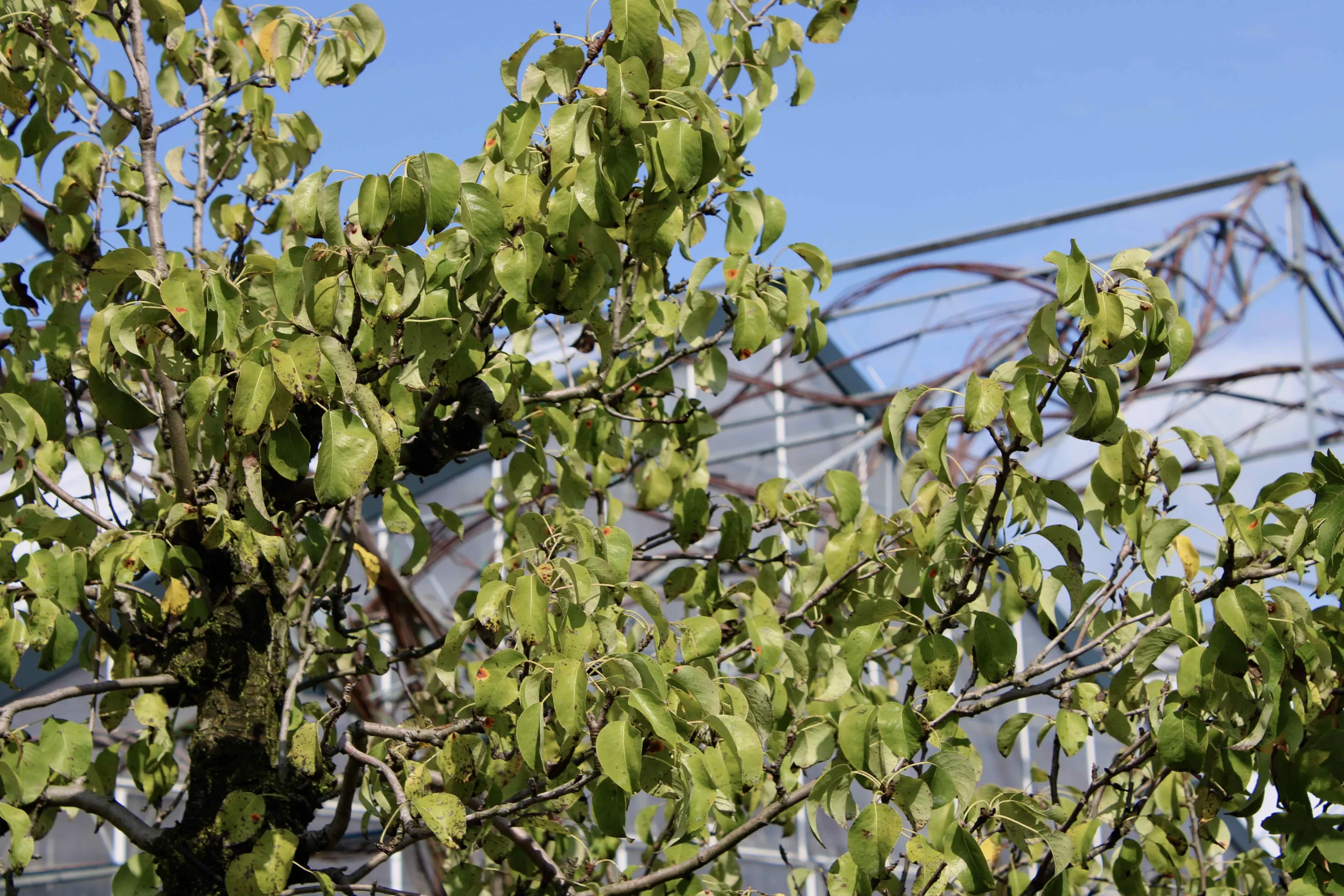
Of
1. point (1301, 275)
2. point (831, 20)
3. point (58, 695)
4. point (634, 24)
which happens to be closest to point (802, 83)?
point (831, 20)

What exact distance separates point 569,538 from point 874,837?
516 millimetres

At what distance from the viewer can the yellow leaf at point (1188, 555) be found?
6.65 feet

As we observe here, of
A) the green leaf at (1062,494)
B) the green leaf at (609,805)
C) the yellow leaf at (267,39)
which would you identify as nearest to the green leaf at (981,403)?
the green leaf at (1062,494)

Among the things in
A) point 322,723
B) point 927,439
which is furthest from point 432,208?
point 322,723

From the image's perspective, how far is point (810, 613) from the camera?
7.56 ft

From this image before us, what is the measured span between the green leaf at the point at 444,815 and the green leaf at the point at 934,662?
659 millimetres

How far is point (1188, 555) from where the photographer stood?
208 cm

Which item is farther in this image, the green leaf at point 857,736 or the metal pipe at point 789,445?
the metal pipe at point 789,445

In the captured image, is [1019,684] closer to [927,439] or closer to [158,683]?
[927,439]

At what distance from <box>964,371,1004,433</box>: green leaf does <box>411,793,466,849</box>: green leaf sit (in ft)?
2.54

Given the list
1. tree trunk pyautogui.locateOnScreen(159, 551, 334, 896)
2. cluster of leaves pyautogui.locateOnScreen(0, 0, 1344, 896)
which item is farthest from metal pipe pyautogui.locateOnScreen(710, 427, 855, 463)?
tree trunk pyautogui.locateOnScreen(159, 551, 334, 896)

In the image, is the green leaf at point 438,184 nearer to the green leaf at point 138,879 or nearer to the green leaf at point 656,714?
the green leaf at point 656,714

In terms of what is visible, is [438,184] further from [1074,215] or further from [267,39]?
[1074,215]

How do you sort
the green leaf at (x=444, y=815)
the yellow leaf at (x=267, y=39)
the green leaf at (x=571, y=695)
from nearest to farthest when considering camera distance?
1. the green leaf at (x=571, y=695)
2. the green leaf at (x=444, y=815)
3. the yellow leaf at (x=267, y=39)
